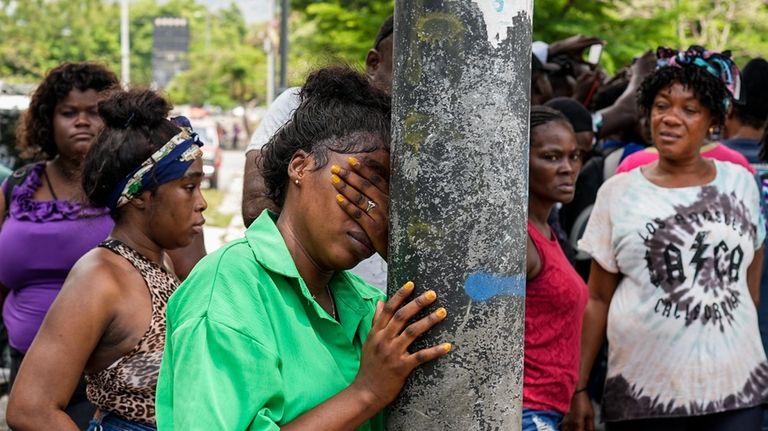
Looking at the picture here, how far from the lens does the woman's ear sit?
2398mm

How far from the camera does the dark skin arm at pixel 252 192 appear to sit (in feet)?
9.71

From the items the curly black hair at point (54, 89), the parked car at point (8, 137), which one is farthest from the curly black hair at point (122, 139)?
the parked car at point (8, 137)

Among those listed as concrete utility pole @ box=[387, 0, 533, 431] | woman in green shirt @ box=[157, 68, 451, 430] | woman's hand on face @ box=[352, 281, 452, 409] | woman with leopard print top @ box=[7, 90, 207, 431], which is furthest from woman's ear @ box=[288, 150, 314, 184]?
woman with leopard print top @ box=[7, 90, 207, 431]

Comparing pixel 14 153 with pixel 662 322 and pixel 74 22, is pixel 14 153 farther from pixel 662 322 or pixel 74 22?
pixel 74 22

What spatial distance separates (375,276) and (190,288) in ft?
6.12

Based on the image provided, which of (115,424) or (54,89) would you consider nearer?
(115,424)

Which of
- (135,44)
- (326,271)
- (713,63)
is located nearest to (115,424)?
(326,271)

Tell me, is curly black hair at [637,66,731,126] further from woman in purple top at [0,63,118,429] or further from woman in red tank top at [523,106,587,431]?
woman in purple top at [0,63,118,429]

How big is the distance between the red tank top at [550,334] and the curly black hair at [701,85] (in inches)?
42.8

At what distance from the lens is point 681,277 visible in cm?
451

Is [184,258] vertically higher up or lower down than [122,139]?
lower down

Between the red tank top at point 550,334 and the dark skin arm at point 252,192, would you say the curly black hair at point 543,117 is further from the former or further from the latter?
the dark skin arm at point 252,192

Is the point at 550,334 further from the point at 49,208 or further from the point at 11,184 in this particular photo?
the point at 11,184

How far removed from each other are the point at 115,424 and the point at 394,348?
59.3 inches
